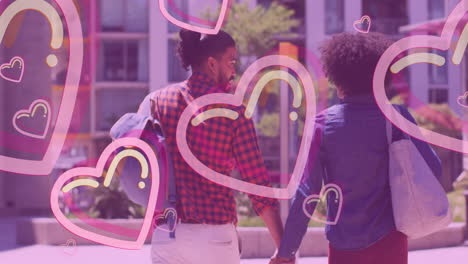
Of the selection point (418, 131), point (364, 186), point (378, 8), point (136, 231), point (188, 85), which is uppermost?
point (378, 8)

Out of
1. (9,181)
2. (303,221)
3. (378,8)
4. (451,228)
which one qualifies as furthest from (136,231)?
(378,8)

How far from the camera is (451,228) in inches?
430

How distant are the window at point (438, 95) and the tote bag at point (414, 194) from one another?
38.2 meters

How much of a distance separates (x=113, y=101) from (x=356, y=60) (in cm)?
3769

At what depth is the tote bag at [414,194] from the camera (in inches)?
125

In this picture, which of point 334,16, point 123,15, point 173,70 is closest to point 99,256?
point 334,16

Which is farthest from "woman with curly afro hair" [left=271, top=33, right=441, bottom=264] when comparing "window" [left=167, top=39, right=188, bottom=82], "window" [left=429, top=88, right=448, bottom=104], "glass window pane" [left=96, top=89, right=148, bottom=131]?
"window" [left=429, top=88, right=448, bottom=104]

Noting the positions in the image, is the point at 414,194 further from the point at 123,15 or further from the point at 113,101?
the point at 113,101

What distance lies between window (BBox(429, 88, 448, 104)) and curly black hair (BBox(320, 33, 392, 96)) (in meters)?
37.9

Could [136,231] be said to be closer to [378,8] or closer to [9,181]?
[9,181]

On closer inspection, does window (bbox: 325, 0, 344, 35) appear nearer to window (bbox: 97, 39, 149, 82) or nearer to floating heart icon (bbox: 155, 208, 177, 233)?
window (bbox: 97, 39, 149, 82)

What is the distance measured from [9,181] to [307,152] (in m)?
14.1

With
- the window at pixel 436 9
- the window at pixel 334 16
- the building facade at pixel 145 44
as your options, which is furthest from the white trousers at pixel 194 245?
the window at pixel 436 9

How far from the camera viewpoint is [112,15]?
132ft
